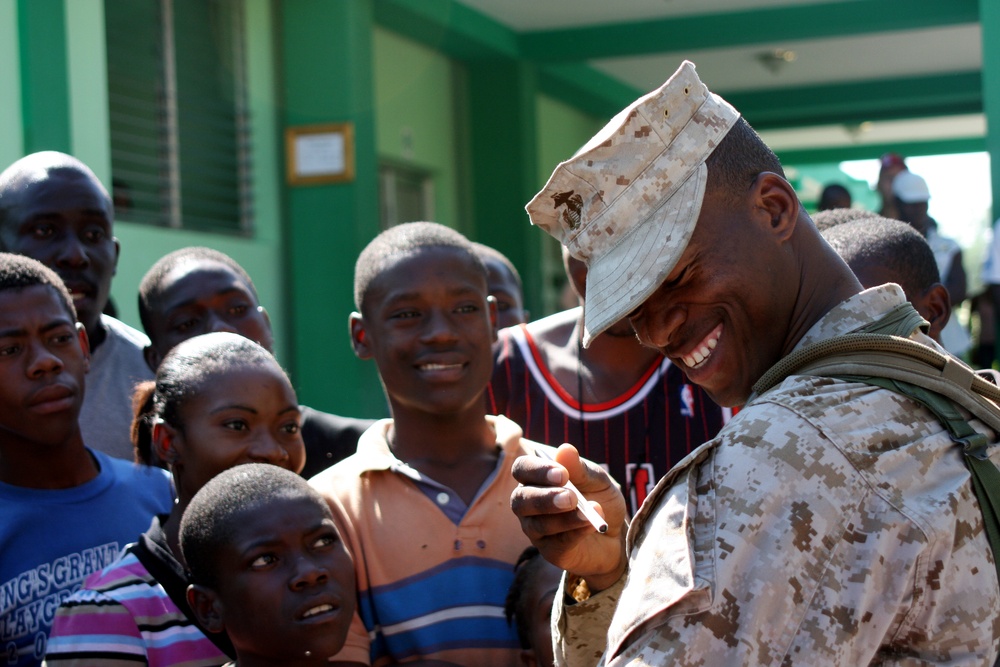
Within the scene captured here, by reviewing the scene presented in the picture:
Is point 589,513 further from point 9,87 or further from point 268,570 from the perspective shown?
point 9,87

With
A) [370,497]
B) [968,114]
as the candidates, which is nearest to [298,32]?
[370,497]

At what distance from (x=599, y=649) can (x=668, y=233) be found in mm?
609

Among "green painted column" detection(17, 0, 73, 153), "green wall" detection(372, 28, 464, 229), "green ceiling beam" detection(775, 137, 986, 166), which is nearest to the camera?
"green painted column" detection(17, 0, 73, 153)

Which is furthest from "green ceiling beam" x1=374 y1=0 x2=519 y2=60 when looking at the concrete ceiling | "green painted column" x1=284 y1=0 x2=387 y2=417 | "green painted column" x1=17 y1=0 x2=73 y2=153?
"green painted column" x1=17 y1=0 x2=73 y2=153

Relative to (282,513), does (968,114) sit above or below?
above

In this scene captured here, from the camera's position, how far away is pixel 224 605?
7.32 ft

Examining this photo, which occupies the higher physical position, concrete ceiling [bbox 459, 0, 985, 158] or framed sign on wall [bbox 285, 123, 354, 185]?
concrete ceiling [bbox 459, 0, 985, 158]

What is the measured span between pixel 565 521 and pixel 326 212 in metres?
6.58

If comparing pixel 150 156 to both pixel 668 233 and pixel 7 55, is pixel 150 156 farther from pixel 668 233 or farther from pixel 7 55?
pixel 668 233

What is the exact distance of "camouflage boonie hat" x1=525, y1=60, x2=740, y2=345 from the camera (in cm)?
142

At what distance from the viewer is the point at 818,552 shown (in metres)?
1.23

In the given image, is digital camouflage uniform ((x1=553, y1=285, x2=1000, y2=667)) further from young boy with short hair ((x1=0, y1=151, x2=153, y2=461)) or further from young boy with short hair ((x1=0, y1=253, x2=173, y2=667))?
young boy with short hair ((x1=0, y1=151, x2=153, y2=461))

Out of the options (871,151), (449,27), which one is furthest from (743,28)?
(871,151)

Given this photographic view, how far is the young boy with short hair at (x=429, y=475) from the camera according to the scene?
236 cm
